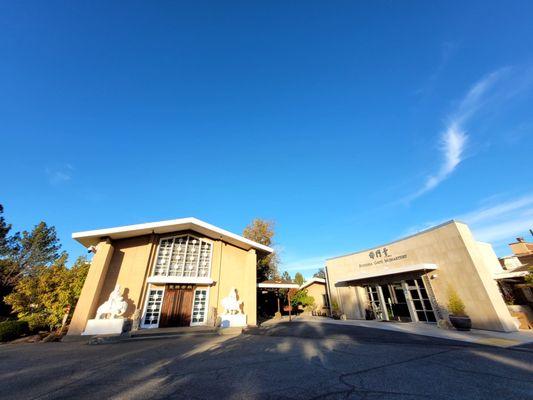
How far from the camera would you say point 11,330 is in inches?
380

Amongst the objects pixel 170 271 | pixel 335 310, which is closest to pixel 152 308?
pixel 170 271

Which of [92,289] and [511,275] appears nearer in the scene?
[511,275]

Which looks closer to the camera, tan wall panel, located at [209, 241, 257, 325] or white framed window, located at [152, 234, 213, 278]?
tan wall panel, located at [209, 241, 257, 325]

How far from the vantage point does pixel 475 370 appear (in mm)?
4137

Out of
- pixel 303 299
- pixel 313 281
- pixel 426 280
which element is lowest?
pixel 303 299

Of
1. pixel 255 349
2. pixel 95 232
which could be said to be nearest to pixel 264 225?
pixel 95 232

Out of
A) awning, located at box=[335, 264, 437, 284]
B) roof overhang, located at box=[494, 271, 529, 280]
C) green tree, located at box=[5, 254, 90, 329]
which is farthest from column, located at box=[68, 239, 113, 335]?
roof overhang, located at box=[494, 271, 529, 280]

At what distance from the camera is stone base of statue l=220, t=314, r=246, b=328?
37.7 feet

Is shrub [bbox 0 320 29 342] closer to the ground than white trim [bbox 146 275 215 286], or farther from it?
closer to the ground

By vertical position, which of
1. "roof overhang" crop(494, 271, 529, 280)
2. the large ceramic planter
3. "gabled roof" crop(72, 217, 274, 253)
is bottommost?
the large ceramic planter

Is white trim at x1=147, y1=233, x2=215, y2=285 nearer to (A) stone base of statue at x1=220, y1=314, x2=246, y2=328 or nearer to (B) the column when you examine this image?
(A) stone base of statue at x1=220, y1=314, x2=246, y2=328

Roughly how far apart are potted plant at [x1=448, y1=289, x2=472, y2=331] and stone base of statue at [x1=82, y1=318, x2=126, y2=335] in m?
14.2

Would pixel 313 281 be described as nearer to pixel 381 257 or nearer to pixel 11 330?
pixel 381 257

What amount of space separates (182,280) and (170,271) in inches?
46.0
